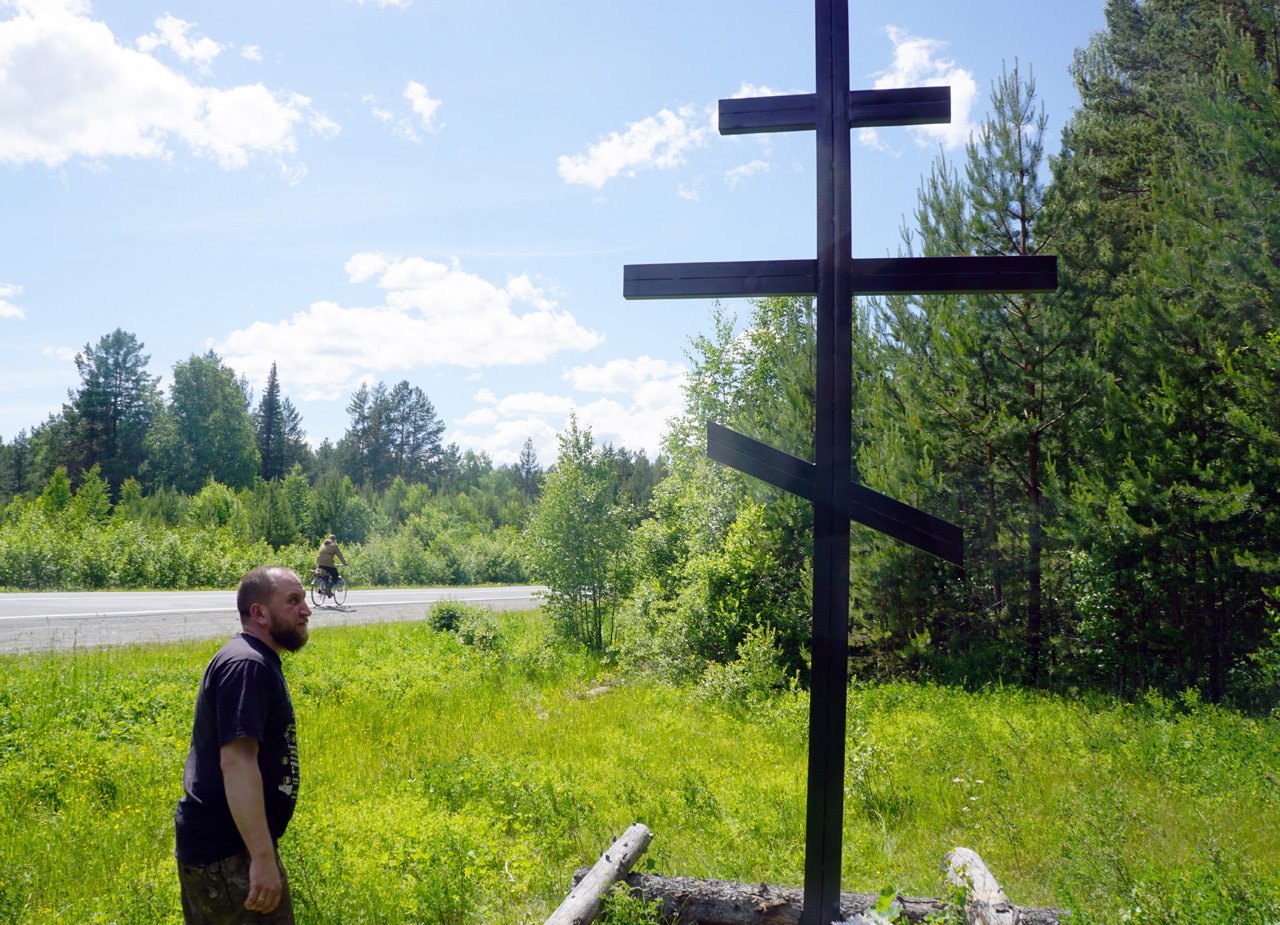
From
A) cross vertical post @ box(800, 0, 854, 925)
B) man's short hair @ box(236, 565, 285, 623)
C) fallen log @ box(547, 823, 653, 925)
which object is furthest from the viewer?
fallen log @ box(547, 823, 653, 925)

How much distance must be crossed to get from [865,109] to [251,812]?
3.70m

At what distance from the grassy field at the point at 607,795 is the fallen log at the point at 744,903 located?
6.7 inches

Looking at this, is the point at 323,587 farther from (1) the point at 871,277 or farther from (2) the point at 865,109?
(2) the point at 865,109

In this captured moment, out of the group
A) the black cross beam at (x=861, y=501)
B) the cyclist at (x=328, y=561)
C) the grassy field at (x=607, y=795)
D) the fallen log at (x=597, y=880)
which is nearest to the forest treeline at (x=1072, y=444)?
the grassy field at (x=607, y=795)

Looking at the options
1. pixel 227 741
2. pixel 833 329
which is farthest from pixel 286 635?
pixel 833 329

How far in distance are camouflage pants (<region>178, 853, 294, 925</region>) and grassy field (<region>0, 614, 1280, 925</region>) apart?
1.53 m

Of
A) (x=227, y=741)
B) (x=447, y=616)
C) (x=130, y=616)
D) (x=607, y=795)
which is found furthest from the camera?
(x=447, y=616)

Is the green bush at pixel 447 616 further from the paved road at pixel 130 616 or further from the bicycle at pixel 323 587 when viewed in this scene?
the bicycle at pixel 323 587

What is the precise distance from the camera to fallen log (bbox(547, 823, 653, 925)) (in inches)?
144

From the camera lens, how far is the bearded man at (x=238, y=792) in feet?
8.84

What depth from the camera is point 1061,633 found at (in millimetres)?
13891

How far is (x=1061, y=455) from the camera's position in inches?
538

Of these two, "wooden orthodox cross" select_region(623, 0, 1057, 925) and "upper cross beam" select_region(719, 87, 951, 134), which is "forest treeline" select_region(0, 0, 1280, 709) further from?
"upper cross beam" select_region(719, 87, 951, 134)

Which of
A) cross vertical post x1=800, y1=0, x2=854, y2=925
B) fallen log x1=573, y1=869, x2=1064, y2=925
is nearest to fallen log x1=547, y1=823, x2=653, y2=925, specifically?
fallen log x1=573, y1=869, x2=1064, y2=925
